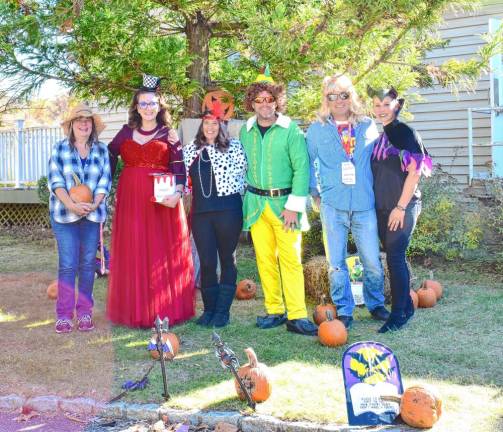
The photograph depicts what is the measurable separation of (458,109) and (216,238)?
5950 mm

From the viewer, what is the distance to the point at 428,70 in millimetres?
6324

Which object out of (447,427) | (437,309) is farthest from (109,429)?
(437,309)

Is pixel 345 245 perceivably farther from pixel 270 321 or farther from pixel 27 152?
pixel 27 152

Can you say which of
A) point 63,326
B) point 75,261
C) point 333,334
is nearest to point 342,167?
point 333,334

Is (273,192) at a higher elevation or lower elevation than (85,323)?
higher

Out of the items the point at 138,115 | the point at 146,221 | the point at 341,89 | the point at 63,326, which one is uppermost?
the point at 341,89

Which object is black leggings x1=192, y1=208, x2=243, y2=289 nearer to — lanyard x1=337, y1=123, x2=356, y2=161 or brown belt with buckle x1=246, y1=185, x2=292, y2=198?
brown belt with buckle x1=246, y1=185, x2=292, y2=198

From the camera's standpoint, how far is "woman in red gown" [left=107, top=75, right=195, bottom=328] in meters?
4.99

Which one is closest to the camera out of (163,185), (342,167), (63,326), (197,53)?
(342,167)

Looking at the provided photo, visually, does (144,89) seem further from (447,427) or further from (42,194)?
(42,194)

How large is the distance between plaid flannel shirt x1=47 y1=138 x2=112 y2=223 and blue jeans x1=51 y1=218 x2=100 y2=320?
9 centimetres

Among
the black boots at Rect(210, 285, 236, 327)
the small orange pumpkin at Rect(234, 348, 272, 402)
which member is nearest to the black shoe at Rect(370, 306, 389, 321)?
the black boots at Rect(210, 285, 236, 327)

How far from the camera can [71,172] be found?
4930mm

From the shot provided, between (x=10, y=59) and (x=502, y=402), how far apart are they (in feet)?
15.4
